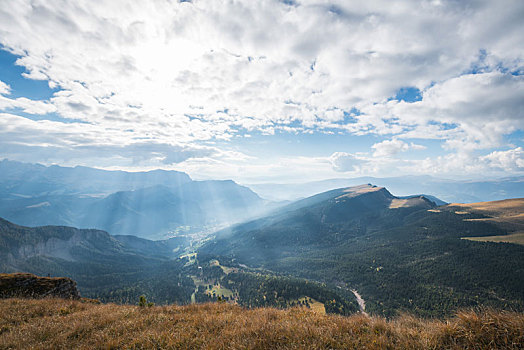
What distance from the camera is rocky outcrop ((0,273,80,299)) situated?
15.6 meters

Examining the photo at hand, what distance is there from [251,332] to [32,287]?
22036mm

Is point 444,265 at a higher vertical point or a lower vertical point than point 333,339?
lower

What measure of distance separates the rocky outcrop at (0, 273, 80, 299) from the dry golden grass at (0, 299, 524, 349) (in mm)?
7780

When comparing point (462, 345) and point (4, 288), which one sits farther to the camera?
point (4, 288)

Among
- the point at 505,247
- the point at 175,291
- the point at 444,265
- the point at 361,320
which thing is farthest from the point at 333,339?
the point at 505,247

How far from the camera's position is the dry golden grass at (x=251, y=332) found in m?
6.13

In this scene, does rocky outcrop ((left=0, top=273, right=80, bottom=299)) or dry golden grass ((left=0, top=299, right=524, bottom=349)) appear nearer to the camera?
dry golden grass ((left=0, top=299, right=524, bottom=349))

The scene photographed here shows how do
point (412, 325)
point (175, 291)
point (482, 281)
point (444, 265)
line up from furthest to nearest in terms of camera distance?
point (444, 265), point (175, 291), point (482, 281), point (412, 325)

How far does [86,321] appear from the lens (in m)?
9.45

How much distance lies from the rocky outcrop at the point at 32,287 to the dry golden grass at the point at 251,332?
7.78 meters

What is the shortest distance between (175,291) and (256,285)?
210 ft

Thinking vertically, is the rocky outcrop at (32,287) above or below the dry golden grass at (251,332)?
below

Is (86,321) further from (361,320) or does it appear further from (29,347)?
(361,320)

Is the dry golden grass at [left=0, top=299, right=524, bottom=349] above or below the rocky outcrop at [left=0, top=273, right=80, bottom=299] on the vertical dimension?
above
